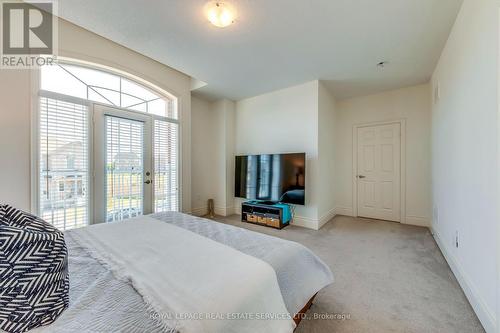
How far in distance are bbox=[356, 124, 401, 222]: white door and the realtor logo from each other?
4943 mm

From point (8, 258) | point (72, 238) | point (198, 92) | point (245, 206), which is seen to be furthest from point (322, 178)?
point (8, 258)

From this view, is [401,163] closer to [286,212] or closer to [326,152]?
[326,152]

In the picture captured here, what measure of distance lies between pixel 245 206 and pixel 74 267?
9.75 feet

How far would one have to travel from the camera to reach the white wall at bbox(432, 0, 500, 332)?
1.31 meters

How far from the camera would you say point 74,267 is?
104 centimetres

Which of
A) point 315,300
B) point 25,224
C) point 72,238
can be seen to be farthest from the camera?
point 315,300

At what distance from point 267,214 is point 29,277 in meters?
3.15

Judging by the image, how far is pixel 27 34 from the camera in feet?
6.86

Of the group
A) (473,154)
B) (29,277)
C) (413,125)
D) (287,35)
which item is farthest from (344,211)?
(29,277)

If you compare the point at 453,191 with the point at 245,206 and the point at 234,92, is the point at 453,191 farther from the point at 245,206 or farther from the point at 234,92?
the point at 234,92

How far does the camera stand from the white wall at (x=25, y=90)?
6.38 feet

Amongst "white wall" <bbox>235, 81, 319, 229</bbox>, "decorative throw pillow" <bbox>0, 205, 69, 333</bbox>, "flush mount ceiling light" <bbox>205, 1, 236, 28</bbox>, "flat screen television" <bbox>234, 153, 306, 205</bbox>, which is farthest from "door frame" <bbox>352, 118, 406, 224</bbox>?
"decorative throw pillow" <bbox>0, 205, 69, 333</bbox>

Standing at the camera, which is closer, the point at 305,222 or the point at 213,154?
the point at 305,222

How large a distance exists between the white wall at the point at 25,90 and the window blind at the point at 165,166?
0.73m
